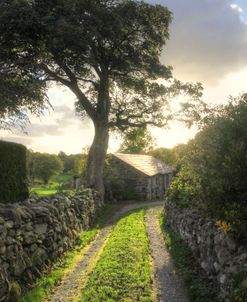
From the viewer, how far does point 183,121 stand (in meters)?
31.3

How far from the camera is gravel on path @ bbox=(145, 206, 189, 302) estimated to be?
1005cm

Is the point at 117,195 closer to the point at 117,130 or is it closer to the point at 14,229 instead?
the point at 117,130

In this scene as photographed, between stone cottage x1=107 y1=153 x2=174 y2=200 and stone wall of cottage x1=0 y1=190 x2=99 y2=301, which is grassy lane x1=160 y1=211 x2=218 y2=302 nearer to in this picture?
stone wall of cottage x1=0 y1=190 x2=99 y2=301

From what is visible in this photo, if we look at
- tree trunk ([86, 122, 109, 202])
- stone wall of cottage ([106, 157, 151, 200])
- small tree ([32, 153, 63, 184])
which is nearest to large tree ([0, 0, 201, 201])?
tree trunk ([86, 122, 109, 202])

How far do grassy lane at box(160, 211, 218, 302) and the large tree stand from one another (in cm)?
965

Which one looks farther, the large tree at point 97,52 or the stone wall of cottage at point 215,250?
the large tree at point 97,52

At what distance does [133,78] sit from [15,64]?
11.2 m

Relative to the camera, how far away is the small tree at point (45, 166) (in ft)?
216

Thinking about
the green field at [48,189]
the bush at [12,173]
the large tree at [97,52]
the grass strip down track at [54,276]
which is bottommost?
the grass strip down track at [54,276]

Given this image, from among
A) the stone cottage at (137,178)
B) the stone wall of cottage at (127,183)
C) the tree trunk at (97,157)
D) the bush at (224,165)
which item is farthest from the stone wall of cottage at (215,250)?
the stone cottage at (137,178)

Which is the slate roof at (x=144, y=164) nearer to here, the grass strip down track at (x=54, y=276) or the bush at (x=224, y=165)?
the grass strip down track at (x=54, y=276)

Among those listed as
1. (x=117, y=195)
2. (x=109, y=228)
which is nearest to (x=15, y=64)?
(x=109, y=228)

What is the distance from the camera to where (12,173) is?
17328 millimetres

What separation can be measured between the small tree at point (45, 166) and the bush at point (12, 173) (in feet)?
158
